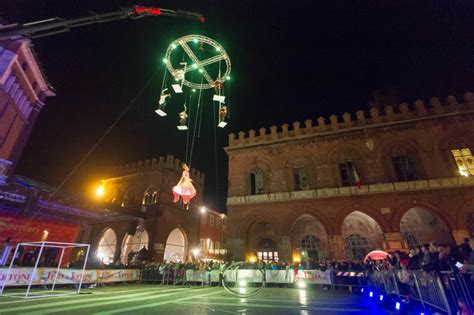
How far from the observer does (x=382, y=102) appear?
21.3 metres

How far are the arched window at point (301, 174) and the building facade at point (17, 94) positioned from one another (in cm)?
2291

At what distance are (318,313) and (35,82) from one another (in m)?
28.6

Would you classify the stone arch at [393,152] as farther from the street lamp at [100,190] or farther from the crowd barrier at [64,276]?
the street lamp at [100,190]

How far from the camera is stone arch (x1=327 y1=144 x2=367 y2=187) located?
17.7 m

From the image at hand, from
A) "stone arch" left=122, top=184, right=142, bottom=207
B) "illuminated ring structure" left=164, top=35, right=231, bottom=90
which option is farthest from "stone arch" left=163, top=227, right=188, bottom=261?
"illuminated ring structure" left=164, top=35, right=231, bottom=90

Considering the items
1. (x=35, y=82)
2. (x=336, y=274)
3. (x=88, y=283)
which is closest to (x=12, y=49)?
(x=35, y=82)

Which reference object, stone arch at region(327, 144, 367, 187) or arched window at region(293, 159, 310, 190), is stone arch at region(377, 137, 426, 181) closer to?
stone arch at region(327, 144, 367, 187)

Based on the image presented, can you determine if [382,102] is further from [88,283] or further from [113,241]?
[113,241]

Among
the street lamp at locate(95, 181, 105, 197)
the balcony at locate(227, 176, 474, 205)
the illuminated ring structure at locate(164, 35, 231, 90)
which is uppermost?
the illuminated ring structure at locate(164, 35, 231, 90)

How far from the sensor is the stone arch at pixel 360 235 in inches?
678

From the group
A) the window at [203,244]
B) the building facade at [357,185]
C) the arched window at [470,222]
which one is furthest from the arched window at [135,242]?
the arched window at [470,222]

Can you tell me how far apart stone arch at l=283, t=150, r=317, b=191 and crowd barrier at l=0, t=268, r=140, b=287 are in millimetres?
14396

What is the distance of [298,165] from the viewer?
19.7m

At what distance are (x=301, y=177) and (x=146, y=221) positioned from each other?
17.2m
